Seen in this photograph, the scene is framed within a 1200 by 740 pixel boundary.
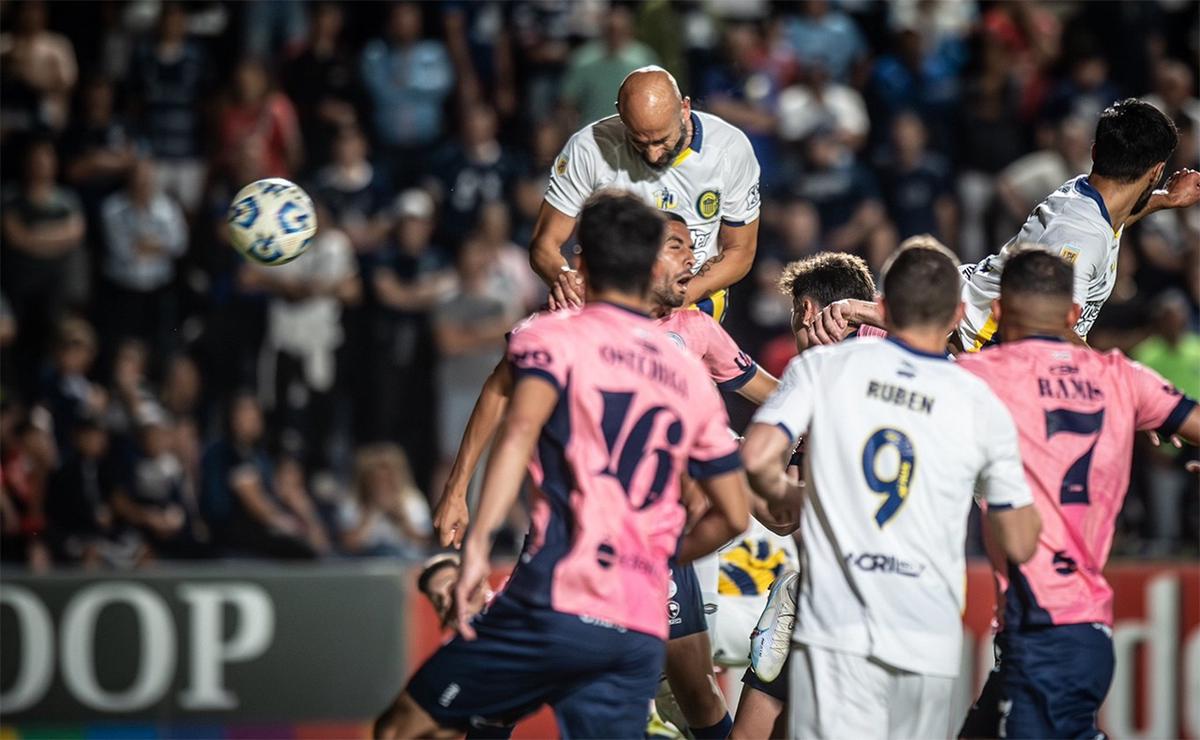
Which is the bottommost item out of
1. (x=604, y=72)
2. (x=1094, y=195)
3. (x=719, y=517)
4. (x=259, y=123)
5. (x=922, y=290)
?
(x=719, y=517)

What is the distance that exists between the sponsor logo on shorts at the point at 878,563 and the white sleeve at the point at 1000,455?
16.6 inches

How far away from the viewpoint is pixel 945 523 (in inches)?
237

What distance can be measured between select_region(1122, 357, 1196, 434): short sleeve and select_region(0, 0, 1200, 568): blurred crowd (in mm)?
7037

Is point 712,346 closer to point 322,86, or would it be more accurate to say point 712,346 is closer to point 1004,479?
point 1004,479

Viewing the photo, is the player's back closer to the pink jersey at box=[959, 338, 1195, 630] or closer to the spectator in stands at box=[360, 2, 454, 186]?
the pink jersey at box=[959, 338, 1195, 630]

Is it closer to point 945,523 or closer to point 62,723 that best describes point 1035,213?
A: point 945,523

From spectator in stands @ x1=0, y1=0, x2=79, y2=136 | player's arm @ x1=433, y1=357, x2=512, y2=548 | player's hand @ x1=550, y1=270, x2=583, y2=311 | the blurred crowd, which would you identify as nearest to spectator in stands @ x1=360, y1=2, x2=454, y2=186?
the blurred crowd

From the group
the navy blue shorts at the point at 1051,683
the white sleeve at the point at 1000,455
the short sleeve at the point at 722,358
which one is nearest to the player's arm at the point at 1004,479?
the white sleeve at the point at 1000,455

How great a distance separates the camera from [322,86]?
15.1 m

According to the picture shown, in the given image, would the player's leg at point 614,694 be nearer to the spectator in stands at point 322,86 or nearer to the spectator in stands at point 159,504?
the spectator in stands at point 159,504

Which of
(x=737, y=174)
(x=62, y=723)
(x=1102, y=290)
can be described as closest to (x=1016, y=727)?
(x=1102, y=290)

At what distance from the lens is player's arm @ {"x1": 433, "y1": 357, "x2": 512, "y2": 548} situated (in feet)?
23.1

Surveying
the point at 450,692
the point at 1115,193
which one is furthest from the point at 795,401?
the point at 1115,193

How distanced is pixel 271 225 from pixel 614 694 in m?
4.22
